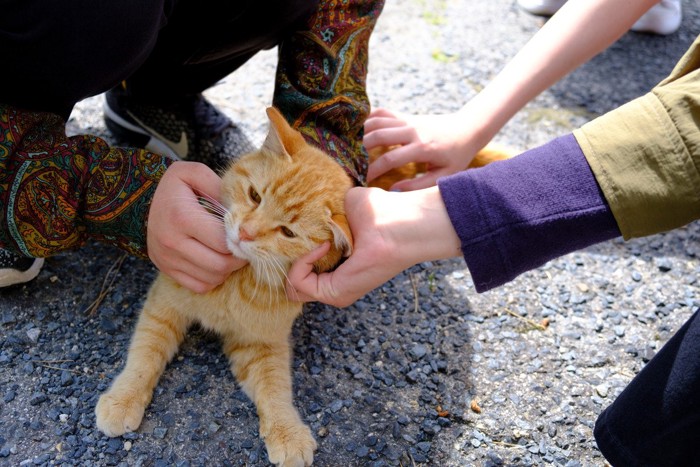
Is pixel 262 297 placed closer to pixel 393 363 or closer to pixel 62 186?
pixel 393 363

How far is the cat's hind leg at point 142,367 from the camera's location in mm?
1412

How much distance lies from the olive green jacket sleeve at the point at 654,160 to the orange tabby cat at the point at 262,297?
1.78 ft

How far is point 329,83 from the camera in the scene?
5.56ft

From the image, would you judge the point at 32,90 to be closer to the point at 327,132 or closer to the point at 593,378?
the point at 327,132

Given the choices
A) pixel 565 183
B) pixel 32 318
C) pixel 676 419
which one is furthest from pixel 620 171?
pixel 32 318

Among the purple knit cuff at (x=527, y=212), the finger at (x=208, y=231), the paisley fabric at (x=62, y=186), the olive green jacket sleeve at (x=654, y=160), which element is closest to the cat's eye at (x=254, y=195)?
the finger at (x=208, y=231)

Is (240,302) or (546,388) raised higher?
(240,302)

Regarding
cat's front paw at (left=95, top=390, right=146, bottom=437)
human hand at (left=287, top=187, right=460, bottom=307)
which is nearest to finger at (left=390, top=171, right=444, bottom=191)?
human hand at (left=287, top=187, right=460, bottom=307)

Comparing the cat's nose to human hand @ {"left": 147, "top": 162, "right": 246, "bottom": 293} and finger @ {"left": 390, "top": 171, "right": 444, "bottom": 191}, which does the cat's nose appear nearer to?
human hand @ {"left": 147, "top": 162, "right": 246, "bottom": 293}

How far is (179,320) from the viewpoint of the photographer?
5.39ft

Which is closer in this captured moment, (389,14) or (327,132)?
(327,132)

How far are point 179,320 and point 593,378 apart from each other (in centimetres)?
118

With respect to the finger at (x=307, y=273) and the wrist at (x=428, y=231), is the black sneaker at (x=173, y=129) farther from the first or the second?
the wrist at (x=428, y=231)

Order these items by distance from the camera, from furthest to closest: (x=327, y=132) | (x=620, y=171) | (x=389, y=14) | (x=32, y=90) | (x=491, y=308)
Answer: (x=389, y=14)
(x=491, y=308)
(x=327, y=132)
(x=32, y=90)
(x=620, y=171)
